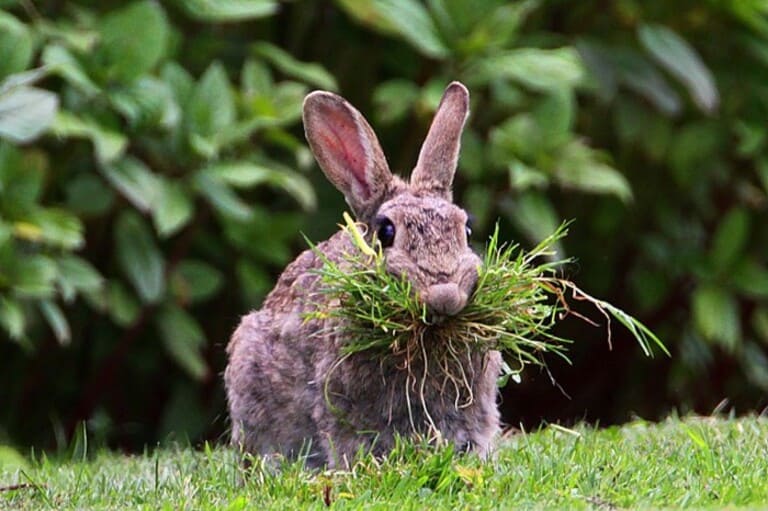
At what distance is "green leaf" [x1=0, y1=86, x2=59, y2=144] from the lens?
6234mm

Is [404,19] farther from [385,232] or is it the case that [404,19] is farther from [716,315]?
[385,232]

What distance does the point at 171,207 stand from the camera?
681 centimetres

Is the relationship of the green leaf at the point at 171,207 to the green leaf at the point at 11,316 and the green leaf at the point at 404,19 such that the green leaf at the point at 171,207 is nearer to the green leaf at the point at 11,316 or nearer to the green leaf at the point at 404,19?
the green leaf at the point at 11,316

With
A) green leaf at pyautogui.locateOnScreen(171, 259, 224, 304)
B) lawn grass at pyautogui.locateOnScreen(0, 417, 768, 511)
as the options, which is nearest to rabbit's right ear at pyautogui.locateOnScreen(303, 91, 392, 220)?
lawn grass at pyautogui.locateOnScreen(0, 417, 768, 511)

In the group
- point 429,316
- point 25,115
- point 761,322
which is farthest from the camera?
point 761,322

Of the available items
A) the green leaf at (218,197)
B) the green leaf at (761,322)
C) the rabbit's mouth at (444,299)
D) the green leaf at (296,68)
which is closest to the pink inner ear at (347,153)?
the rabbit's mouth at (444,299)

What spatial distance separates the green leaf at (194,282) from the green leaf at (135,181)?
598 millimetres

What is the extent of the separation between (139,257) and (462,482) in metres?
3.47

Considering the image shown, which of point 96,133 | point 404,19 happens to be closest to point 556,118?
point 404,19

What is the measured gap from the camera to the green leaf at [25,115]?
623 cm

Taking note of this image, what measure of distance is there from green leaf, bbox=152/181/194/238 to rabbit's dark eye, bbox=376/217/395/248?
219cm

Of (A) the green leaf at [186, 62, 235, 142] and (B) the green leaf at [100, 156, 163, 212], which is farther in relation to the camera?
(A) the green leaf at [186, 62, 235, 142]

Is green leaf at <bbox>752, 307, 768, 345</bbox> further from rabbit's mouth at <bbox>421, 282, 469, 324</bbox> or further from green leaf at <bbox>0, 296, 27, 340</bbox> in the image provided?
rabbit's mouth at <bbox>421, 282, 469, 324</bbox>

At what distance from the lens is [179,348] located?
24.1 ft
